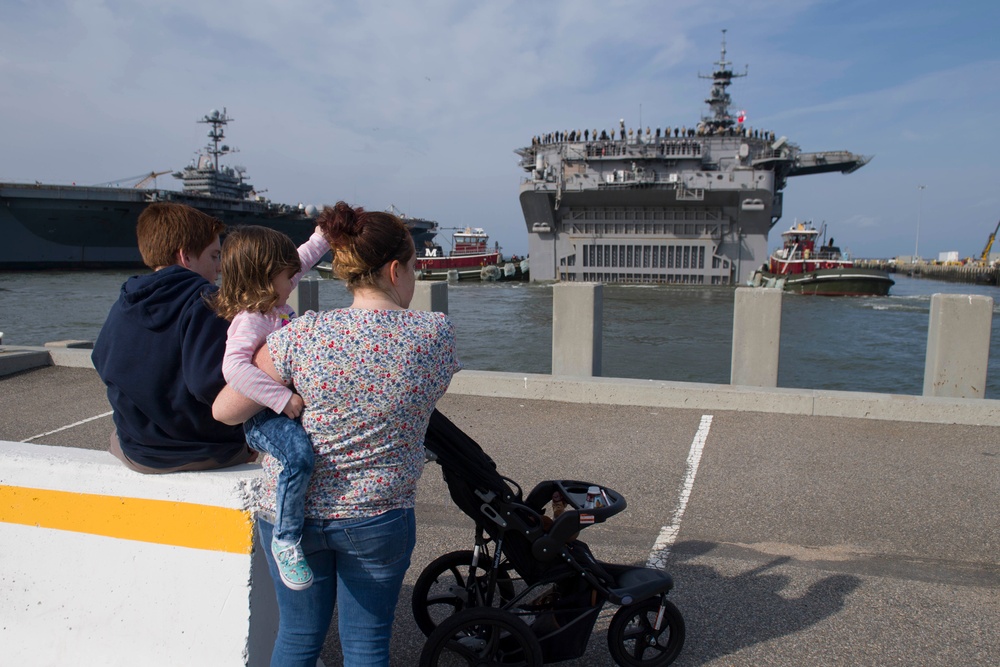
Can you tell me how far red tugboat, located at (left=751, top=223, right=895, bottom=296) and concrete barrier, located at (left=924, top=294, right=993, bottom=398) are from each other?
1106 inches

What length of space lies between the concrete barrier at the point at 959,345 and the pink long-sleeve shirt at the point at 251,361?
6.30 m

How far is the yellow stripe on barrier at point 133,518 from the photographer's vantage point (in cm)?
214

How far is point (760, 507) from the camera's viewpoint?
422cm

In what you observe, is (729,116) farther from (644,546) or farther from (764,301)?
(644,546)

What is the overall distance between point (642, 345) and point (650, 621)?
16318mm

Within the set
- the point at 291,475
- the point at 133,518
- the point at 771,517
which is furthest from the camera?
the point at 771,517

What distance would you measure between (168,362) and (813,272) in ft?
126

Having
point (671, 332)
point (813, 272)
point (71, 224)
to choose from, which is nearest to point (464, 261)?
point (813, 272)

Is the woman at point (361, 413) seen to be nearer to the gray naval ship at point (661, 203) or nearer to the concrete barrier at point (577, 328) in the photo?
→ the concrete barrier at point (577, 328)

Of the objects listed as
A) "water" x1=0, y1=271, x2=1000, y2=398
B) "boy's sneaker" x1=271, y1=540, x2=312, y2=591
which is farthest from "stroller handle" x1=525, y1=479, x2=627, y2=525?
"water" x1=0, y1=271, x2=1000, y2=398

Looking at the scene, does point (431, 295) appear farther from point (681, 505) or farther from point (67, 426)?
point (681, 505)

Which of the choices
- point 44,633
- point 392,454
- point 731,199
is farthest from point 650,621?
point 731,199

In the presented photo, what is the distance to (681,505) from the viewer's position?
4.27 metres

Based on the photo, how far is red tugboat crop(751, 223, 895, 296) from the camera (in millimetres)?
35062
